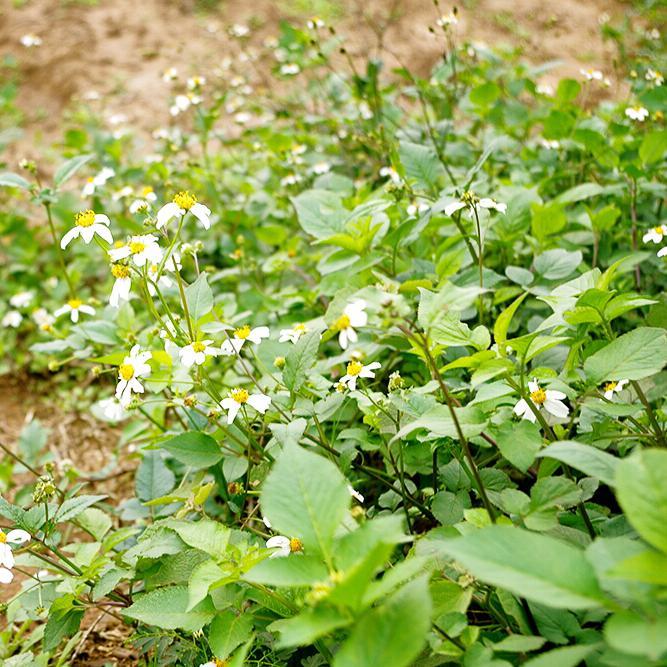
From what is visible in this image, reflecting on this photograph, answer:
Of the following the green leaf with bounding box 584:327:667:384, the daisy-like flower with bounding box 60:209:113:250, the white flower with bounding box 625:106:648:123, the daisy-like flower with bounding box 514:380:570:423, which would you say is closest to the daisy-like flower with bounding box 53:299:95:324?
the daisy-like flower with bounding box 60:209:113:250

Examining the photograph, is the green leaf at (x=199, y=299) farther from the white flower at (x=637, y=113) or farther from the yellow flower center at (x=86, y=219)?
the white flower at (x=637, y=113)

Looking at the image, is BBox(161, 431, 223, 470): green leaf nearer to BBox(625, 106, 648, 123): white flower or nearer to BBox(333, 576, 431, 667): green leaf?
BBox(333, 576, 431, 667): green leaf

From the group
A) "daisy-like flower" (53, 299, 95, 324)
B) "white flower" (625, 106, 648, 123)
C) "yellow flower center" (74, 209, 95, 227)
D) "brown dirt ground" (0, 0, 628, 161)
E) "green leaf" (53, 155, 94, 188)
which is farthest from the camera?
"brown dirt ground" (0, 0, 628, 161)

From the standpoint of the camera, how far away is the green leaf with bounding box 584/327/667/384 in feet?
3.58

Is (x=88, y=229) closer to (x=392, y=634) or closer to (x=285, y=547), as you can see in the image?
(x=285, y=547)

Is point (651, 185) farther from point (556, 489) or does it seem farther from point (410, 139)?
point (556, 489)

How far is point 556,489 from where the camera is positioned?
1017 millimetres

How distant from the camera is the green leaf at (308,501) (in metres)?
0.84

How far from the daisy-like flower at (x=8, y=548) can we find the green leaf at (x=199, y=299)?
51cm

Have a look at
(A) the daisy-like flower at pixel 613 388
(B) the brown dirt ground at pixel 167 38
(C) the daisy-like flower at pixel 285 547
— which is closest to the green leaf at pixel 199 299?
(C) the daisy-like flower at pixel 285 547

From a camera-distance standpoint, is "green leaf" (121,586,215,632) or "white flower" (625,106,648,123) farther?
"white flower" (625,106,648,123)

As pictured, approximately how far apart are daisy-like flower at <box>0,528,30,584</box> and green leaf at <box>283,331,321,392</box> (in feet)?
1.86

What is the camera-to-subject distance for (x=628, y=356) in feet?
3.65

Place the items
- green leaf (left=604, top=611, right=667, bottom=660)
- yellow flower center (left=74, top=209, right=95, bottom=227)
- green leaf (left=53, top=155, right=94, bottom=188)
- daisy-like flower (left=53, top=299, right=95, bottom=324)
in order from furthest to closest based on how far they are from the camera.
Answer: green leaf (left=53, top=155, right=94, bottom=188), daisy-like flower (left=53, top=299, right=95, bottom=324), yellow flower center (left=74, top=209, right=95, bottom=227), green leaf (left=604, top=611, right=667, bottom=660)
